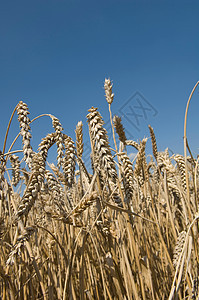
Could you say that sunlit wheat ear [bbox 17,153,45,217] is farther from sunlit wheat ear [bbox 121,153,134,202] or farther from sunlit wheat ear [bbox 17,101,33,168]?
sunlit wheat ear [bbox 121,153,134,202]

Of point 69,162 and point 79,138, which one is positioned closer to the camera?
point 69,162

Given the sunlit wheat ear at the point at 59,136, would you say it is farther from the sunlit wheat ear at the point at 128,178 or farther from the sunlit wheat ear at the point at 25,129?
the sunlit wheat ear at the point at 128,178

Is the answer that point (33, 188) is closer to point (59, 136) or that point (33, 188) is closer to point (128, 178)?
point (59, 136)

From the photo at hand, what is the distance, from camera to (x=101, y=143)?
40.9 inches

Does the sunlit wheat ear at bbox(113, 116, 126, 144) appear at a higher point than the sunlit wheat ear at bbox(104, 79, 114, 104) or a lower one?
lower

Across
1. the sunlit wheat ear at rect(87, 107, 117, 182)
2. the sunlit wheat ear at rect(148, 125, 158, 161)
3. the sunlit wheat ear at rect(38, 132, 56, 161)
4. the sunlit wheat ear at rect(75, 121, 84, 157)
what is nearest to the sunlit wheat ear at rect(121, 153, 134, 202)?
the sunlit wheat ear at rect(87, 107, 117, 182)

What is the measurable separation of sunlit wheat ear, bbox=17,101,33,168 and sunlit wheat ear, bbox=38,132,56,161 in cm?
6

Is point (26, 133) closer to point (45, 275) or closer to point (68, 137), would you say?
point (68, 137)

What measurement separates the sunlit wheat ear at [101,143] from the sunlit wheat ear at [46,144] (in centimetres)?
21

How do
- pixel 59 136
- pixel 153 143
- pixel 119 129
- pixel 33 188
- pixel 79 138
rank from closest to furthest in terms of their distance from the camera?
pixel 33 188 → pixel 59 136 → pixel 79 138 → pixel 119 129 → pixel 153 143

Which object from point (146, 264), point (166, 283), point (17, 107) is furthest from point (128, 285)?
point (17, 107)

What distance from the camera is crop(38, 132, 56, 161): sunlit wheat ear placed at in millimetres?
1122

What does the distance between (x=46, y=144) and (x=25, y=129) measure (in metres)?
0.12

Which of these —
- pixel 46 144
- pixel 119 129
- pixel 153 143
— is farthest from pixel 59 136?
pixel 153 143
